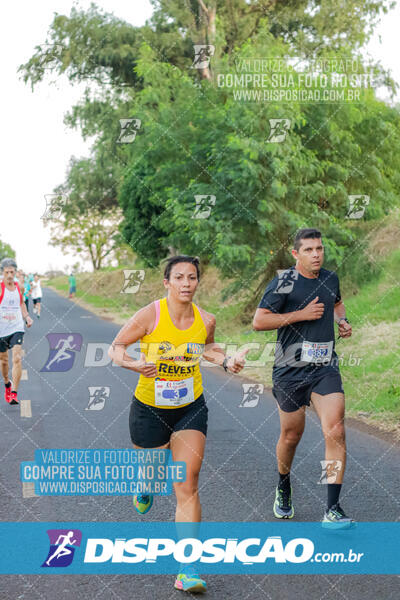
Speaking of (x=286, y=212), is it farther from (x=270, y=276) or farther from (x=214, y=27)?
(x=214, y=27)

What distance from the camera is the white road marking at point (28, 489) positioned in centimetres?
557

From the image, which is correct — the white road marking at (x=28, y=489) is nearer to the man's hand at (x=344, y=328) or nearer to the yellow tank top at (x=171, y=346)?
the yellow tank top at (x=171, y=346)

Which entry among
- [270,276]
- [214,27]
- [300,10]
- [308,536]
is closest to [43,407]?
[308,536]

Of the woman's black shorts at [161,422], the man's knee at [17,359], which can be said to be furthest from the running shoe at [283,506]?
the man's knee at [17,359]

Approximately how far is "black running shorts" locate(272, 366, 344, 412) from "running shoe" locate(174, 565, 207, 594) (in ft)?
5.02

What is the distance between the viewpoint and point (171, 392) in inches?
164

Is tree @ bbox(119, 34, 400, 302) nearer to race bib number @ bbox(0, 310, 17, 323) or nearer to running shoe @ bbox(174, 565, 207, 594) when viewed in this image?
race bib number @ bbox(0, 310, 17, 323)

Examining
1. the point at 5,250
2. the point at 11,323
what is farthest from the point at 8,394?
the point at 5,250

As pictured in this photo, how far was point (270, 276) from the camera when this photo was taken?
18828 millimetres

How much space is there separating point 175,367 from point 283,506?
161 cm

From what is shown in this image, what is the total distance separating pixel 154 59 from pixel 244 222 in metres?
12.5

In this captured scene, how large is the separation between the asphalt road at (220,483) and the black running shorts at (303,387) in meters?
0.82

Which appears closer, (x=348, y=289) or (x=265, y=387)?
(x=265, y=387)

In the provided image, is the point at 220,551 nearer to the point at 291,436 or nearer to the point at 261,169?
the point at 291,436
